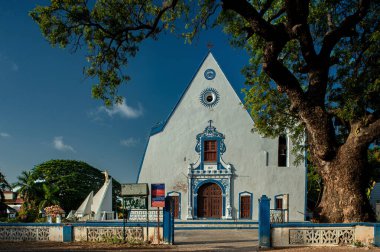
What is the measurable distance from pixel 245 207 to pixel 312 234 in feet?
31.4

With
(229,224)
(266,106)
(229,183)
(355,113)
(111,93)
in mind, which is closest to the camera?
(355,113)

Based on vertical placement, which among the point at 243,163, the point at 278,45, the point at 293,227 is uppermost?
the point at 278,45

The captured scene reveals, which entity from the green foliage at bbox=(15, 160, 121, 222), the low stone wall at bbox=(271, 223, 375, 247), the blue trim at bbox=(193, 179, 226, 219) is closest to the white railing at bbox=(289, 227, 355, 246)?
the low stone wall at bbox=(271, 223, 375, 247)

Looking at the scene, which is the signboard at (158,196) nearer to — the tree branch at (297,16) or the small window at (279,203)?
the tree branch at (297,16)

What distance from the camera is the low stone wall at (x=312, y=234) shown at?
970cm

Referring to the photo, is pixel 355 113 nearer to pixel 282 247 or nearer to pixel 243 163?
pixel 282 247

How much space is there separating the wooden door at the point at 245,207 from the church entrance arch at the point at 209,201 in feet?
3.80

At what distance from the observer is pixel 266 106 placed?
14.9 meters

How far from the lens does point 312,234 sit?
984 centimetres

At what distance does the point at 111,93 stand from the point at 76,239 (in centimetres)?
514

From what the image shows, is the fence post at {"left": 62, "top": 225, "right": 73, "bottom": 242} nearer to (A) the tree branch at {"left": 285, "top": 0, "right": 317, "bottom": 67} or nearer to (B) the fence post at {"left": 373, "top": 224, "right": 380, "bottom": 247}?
(B) the fence post at {"left": 373, "top": 224, "right": 380, "bottom": 247}

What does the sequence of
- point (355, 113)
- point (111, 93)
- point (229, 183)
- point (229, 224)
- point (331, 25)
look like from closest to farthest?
point (355, 113)
point (331, 25)
point (111, 93)
point (229, 224)
point (229, 183)

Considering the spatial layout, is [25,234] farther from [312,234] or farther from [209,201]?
[209,201]

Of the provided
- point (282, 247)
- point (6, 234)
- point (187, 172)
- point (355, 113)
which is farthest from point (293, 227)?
point (187, 172)
